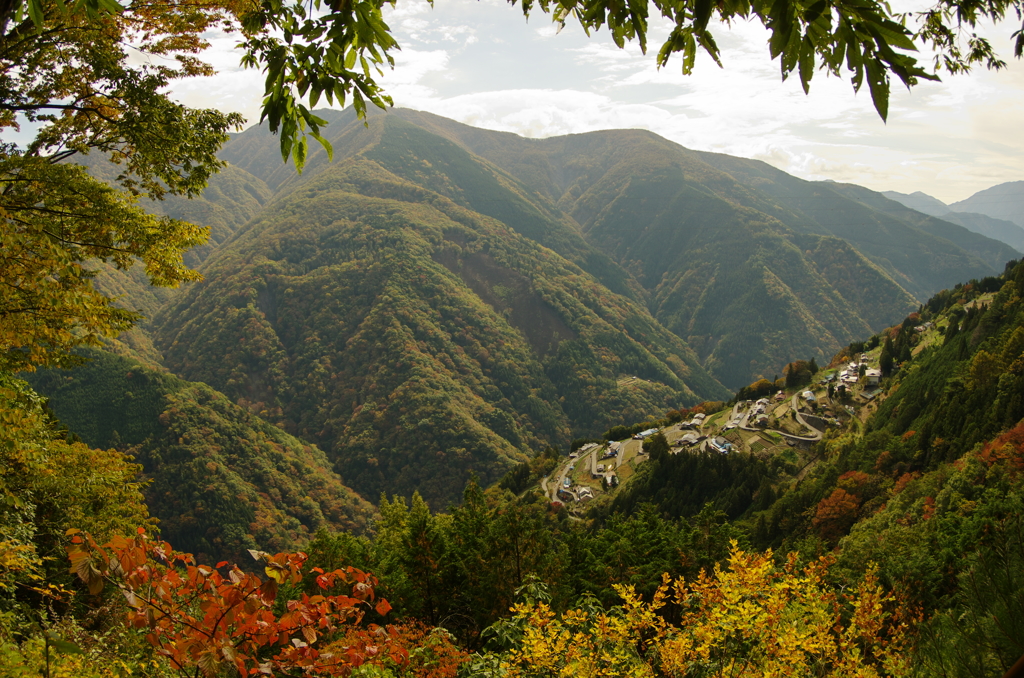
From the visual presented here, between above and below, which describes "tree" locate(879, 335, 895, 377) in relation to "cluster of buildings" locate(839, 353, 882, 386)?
above

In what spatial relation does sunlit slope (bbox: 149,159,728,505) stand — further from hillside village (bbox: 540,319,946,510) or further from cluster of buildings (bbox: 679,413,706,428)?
cluster of buildings (bbox: 679,413,706,428)

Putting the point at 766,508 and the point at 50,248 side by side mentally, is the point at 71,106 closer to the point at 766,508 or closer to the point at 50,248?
the point at 50,248

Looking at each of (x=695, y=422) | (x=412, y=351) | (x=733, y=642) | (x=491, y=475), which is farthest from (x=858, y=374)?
(x=412, y=351)

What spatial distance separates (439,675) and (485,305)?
170866mm

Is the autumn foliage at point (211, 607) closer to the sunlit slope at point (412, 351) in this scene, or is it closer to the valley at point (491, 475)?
the valley at point (491, 475)

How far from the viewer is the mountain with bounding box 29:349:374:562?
79.7 meters

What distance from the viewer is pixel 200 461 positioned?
85625 millimetres

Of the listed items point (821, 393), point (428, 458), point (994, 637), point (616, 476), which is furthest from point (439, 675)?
point (428, 458)

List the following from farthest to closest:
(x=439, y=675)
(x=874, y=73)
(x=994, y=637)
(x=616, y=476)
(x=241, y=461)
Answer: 1. (x=241, y=461)
2. (x=616, y=476)
3. (x=439, y=675)
4. (x=994, y=637)
5. (x=874, y=73)

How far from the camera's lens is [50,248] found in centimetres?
659

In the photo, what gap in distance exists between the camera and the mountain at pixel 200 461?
261ft

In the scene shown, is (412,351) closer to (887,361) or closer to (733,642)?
(887,361)

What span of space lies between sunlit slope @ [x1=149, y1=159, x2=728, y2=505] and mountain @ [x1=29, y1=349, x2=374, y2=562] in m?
A: 25.1

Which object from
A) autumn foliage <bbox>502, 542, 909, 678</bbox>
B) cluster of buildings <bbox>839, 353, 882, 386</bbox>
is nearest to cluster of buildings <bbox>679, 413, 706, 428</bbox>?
cluster of buildings <bbox>839, 353, 882, 386</bbox>
